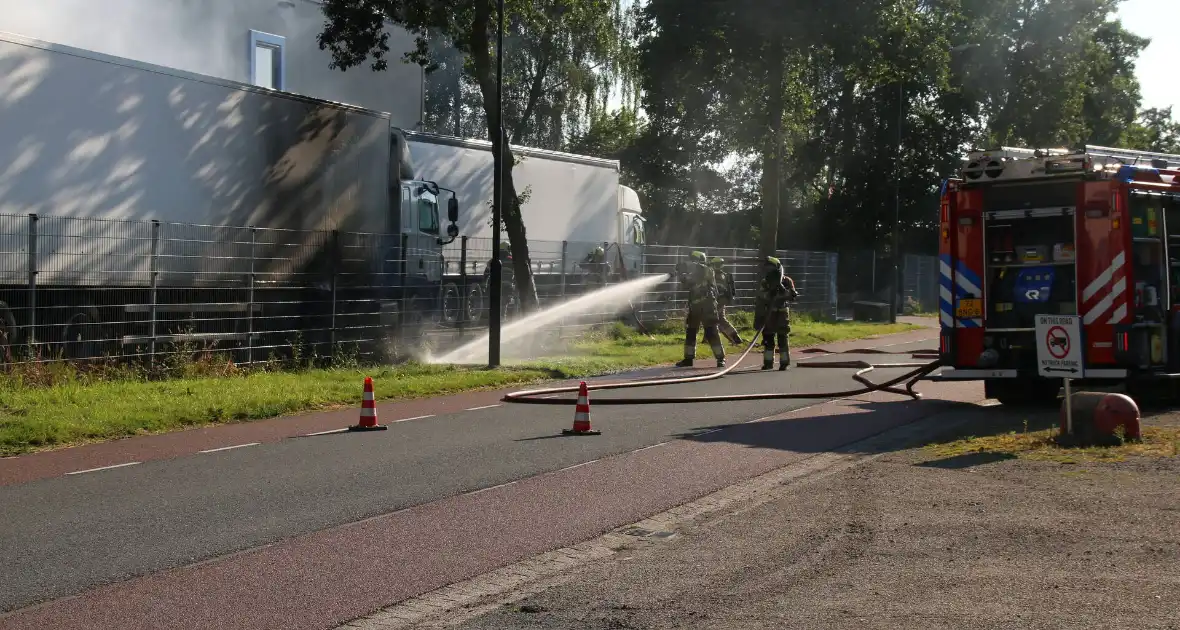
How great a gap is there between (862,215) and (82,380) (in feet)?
143

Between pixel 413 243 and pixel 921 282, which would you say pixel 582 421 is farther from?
pixel 921 282

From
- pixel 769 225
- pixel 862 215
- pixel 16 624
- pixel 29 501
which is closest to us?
pixel 16 624

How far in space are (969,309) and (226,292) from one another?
10.4 metres

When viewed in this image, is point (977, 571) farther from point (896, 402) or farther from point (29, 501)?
point (896, 402)

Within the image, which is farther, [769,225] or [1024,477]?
[769,225]

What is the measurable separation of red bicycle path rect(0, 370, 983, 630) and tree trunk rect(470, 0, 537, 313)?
14.9 metres

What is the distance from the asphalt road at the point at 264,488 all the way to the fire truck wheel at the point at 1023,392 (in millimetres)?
3041

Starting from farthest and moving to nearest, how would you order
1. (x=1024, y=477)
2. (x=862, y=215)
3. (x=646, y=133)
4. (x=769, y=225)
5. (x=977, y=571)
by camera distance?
(x=646, y=133) → (x=862, y=215) → (x=769, y=225) → (x=1024, y=477) → (x=977, y=571)

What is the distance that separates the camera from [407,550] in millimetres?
7371

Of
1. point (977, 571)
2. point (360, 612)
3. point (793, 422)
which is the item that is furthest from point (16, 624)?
point (793, 422)

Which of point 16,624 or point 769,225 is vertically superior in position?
point 769,225

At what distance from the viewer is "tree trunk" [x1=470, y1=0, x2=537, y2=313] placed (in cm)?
2567

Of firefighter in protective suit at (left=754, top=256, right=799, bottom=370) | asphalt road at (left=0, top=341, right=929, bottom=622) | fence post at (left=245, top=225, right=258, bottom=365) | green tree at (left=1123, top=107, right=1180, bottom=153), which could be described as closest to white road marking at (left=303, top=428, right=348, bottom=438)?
asphalt road at (left=0, top=341, right=929, bottom=622)

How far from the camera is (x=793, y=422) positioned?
13891 mm
